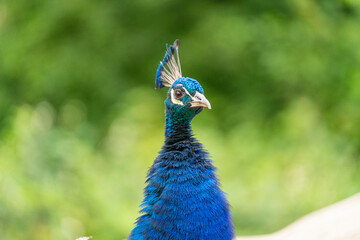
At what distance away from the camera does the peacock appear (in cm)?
142

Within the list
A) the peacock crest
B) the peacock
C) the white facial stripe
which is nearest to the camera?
the peacock

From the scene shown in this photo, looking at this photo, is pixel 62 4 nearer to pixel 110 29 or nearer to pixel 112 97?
pixel 110 29

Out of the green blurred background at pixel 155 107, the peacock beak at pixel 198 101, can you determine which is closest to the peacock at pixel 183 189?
the peacock beak at pixel 198 101

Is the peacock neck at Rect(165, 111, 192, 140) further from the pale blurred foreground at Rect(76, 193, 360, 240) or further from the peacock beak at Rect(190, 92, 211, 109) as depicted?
the pale blurred foreground at Rect(76, 193, 360, 240)

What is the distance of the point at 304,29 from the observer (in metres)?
3.73

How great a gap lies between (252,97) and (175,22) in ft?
3.14

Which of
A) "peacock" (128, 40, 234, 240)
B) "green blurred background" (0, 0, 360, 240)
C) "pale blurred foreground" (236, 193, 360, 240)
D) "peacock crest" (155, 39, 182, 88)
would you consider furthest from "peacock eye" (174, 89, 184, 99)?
"green blurred background" (0, 0, 360, 240)

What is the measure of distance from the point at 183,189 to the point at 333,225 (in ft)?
2.13

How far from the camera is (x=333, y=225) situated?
1.75 m

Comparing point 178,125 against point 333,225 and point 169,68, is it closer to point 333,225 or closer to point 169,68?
point 169,68

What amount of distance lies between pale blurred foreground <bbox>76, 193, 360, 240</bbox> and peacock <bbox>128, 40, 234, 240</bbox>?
10.5 inches

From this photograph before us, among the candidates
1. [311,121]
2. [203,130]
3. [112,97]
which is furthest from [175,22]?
[311,121]

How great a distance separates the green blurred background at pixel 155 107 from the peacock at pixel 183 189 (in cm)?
135

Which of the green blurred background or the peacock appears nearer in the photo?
the peacock
